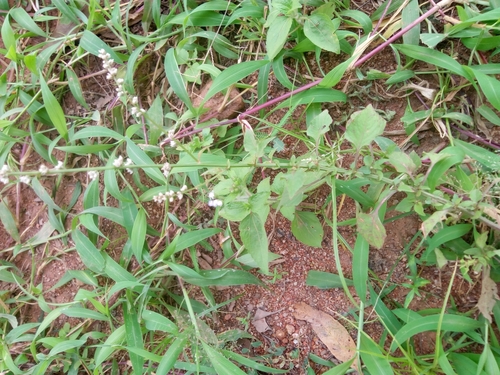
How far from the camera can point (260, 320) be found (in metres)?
1.92

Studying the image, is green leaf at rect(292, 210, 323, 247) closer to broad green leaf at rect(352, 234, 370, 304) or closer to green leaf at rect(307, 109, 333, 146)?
broad green leaf at rect(352, 234, 370, 304)

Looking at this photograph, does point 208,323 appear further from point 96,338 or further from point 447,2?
point 447,2

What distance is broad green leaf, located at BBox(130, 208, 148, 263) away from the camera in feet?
6.24

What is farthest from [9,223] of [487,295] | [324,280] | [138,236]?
[487,295]

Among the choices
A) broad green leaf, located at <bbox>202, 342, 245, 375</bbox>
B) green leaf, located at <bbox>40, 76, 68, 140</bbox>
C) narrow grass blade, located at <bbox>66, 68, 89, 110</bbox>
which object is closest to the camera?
broad green leaf, located at <bbox>202, 342, 245, 375</bbox>

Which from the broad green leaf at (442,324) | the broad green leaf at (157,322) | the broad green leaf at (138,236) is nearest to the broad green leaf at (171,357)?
the broad green leaf at (157,322)

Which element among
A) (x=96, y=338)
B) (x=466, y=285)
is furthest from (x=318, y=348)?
(x=96, y=338)

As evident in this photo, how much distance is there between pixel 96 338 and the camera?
207cm

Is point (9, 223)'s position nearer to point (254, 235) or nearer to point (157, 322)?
point (157, 322)

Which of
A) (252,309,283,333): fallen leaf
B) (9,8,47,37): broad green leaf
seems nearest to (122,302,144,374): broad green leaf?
(252,309,283,333): fallen leaf

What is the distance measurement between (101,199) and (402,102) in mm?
1557

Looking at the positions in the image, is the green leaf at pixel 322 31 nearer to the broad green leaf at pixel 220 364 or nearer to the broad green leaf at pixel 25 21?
the broad green leaf at pixel 220 364

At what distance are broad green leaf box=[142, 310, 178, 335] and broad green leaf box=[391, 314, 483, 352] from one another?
92 centimetres

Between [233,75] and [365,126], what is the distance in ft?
2.40
